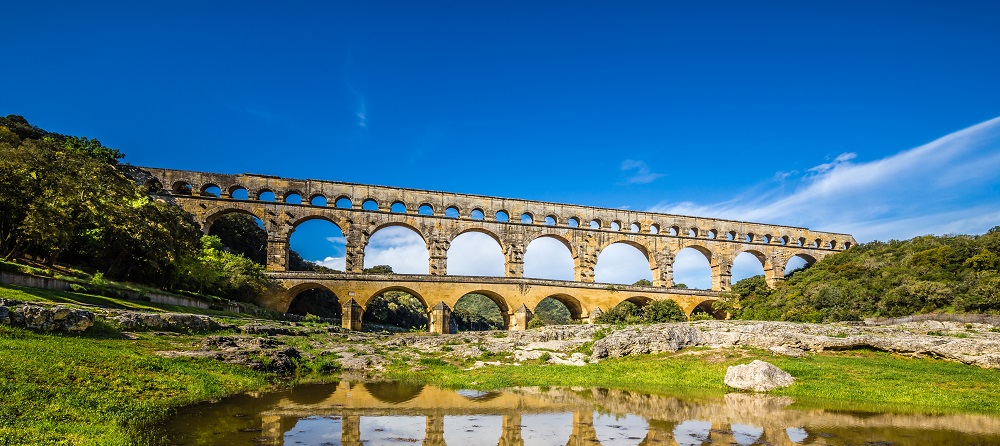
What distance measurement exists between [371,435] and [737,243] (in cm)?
5036

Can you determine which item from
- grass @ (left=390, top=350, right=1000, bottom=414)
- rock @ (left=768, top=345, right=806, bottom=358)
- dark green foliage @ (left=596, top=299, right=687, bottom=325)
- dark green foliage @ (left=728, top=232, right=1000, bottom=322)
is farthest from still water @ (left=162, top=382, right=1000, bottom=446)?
dark green foliage @ (left=728, top=232, right=1000, bottom=322)

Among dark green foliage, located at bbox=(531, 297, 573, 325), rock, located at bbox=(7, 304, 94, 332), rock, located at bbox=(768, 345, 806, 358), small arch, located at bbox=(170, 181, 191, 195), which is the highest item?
small arch, located at bbox=(170, 181, 191, 195)

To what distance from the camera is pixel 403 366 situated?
17.9 metres

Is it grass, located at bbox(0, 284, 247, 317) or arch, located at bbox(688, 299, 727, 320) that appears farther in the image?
arch, located at bbox(688, 299, 727, 320)

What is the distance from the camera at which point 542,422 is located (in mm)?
9742

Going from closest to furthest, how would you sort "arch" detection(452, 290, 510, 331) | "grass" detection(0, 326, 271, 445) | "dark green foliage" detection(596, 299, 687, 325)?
"grass" detection(0, 326, 271, 445) → "dark green foliage" detection(596, 299, 687, 325) → "arch" detection(452, 290, 510, 331)

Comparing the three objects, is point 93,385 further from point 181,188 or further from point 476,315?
point 476,315

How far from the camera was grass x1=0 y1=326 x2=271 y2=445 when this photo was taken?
7215mm

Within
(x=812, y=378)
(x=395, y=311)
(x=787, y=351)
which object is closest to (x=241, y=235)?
(x=395, y=311)

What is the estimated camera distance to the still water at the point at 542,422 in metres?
8.34

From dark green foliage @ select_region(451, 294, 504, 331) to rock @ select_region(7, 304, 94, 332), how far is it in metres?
39.2

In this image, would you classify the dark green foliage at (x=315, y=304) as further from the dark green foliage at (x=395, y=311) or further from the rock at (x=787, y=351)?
the rock at (x=787, y=351)

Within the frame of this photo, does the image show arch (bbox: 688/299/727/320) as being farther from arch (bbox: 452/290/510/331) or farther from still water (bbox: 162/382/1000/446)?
still water (bbox: 162/382/1000/446)

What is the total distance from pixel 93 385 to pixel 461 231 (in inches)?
1408
